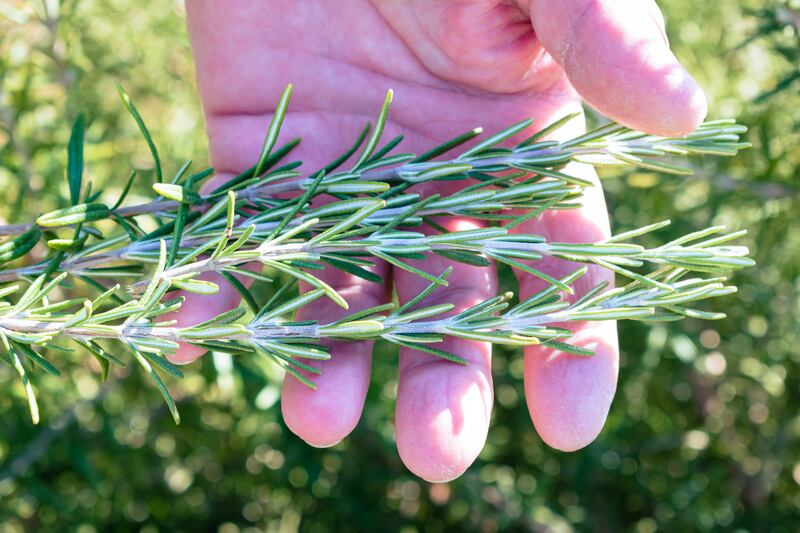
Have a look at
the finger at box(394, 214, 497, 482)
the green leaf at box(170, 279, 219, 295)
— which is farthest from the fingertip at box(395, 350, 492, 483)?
the green leaf at box(170, 279, 219, 295)

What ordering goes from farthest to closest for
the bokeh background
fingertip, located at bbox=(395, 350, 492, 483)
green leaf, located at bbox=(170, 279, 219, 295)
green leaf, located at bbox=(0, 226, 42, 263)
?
the bokeh background → fingertip, located at bbox=(395, 350, 492, 483) → green leaf, located at bbox=(0, 226, 42, 263) → green leaf, located at bbox=(170, 279, 219, 295)

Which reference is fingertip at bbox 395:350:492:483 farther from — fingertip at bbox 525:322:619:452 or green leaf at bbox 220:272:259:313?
green leaf at bbox 220:272:259:313

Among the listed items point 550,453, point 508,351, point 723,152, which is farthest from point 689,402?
point 723,152

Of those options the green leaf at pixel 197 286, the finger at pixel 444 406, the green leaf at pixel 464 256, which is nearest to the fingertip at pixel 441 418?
the finger at pixel 444 406

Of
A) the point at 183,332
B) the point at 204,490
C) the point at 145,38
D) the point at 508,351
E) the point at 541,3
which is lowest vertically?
the point at 204,490

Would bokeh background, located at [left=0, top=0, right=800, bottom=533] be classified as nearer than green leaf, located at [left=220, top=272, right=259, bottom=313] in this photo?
No

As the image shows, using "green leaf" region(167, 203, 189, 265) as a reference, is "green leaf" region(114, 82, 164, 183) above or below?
above

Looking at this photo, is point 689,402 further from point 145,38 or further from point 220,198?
point 145,38
